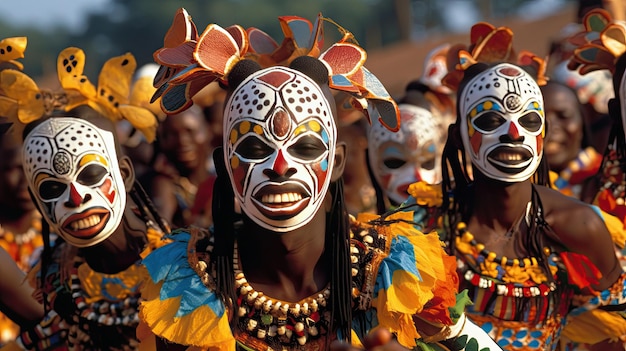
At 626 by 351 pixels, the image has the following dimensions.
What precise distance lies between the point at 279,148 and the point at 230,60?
42cm

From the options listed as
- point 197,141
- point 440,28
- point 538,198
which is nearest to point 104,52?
point 440,28

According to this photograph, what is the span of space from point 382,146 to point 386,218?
3059 mm

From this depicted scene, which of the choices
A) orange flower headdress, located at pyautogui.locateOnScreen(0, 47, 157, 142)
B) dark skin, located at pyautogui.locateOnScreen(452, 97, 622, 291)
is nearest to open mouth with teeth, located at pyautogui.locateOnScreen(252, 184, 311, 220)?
dark skin, located at pyautogui.locateOnScreen(452, 97, 622, 291)

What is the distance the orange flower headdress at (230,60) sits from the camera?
4.30 m

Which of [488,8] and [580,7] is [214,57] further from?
[488,8]

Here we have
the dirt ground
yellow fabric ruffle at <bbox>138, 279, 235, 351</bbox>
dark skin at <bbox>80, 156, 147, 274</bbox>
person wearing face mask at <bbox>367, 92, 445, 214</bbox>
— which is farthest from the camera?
the dirt ground

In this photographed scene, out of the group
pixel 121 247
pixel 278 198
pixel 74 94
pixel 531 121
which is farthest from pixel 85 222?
pixel 531 121

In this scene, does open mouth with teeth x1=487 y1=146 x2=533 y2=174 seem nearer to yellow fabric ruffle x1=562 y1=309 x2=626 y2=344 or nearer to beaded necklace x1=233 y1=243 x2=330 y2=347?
yellow fabric ruffle x1=562 y1=309 x2=626 y2=344

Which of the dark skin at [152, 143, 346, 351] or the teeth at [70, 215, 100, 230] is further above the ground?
the dark skin at [152, 143, 346, 351]

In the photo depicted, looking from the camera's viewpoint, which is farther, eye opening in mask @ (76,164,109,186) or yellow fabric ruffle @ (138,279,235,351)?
eye opening in mask @ (76,164,109,186)

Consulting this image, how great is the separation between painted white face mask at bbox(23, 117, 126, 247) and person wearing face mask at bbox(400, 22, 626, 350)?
1563mm

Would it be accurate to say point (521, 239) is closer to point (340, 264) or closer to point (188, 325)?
point (340, 264)

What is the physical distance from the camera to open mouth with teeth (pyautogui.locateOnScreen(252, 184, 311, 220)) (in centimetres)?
411

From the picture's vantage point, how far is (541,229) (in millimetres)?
5441
